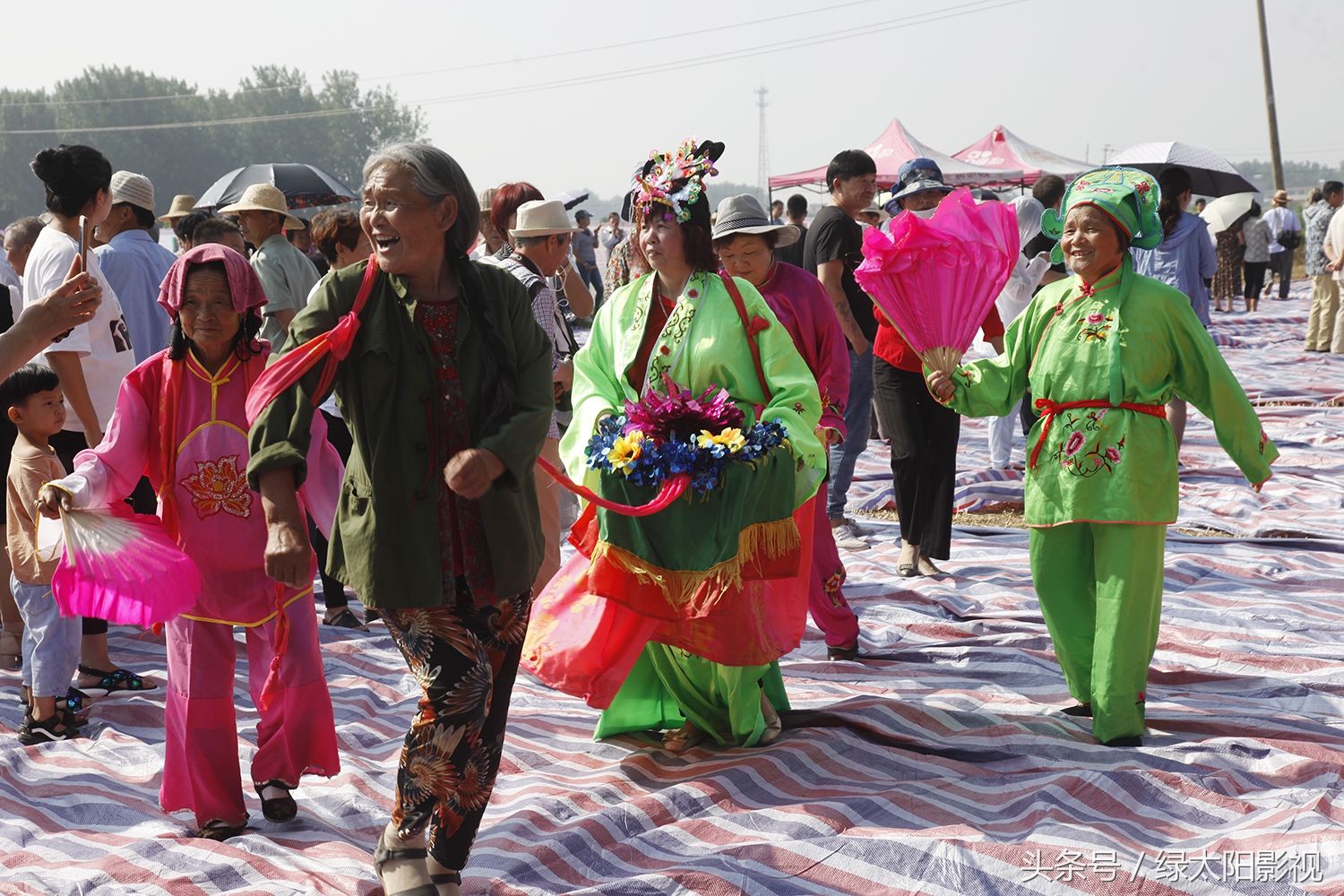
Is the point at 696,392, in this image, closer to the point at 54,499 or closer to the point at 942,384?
the point at 942,384

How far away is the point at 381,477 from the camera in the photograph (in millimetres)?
3068

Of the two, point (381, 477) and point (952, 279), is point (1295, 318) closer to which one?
point (952, 279)

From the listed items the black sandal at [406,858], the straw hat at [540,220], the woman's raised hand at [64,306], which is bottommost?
the black sandal at [406,858]

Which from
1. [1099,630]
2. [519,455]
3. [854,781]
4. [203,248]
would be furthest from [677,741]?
[203,248]

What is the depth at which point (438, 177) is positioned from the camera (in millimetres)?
3082

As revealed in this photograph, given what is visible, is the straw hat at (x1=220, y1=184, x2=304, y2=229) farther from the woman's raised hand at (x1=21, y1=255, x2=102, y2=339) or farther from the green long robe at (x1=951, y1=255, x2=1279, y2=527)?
the green long robe at (x1=951, y1=255, x2=1279, y2=527)

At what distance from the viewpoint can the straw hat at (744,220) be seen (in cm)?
542

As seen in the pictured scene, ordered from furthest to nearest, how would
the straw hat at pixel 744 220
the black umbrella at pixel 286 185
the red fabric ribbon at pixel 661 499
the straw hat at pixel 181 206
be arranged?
the black umbrella at pixel 286 185, the straw hat at pixel 181 206, the straw hat at pixel 744 220, the red fabric ribbon at pixel 661 499

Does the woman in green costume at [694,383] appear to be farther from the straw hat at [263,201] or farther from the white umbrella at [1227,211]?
the white umbrella at [1227,211]

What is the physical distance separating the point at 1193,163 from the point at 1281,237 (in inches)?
426

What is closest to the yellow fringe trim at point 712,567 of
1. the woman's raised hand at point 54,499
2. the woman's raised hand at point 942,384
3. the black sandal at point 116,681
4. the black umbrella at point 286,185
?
the woman's raised hand at point 942,384

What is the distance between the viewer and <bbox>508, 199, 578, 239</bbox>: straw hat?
583 cm

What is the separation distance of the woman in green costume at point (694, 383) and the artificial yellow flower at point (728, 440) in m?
0.22

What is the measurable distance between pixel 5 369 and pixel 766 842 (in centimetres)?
231
